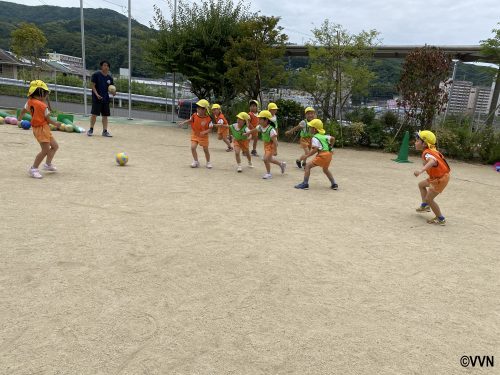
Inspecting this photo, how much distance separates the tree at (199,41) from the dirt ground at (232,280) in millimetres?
10072

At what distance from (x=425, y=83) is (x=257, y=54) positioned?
623cm

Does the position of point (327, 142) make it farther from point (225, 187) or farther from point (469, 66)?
point (469, 66)

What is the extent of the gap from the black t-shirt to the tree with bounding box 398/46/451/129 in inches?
405

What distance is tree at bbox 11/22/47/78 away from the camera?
757 inches

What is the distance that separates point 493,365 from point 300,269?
176 centimetres

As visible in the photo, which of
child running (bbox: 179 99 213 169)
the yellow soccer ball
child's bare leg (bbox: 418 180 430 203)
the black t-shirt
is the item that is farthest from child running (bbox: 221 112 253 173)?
the black t-shirt

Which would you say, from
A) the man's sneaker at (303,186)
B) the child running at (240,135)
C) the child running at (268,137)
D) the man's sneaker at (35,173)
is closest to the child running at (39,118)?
the man's sneaker at (35,173)

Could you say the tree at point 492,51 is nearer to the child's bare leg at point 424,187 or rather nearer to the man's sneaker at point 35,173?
the child's bare leg at point 424,187

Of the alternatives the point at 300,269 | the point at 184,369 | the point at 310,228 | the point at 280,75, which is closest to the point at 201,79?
the point at 280,75

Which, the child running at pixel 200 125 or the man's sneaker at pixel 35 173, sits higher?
the child running at pixel 200 125

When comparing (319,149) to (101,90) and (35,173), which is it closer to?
(35,173)

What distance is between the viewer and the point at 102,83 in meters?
12.1

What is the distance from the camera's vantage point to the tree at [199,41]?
15977 mm

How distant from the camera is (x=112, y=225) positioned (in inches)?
190
